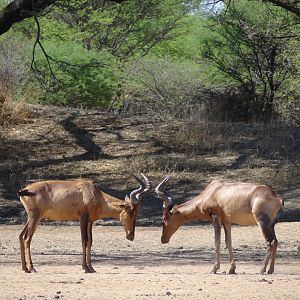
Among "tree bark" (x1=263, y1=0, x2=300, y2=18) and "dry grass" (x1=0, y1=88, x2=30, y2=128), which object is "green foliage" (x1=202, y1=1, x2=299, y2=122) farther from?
"tree bark" (x1=263, y1=0, x2=300, y2=18)

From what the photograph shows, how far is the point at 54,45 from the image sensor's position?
112 ft

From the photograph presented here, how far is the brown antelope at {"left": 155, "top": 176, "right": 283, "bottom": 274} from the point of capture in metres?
14.2

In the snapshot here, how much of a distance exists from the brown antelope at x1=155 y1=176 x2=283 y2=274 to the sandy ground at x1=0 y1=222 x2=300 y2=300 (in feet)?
1.46

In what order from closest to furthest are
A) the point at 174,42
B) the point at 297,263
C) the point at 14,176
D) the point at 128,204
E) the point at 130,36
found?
1. the point at 128,204
2. the point at 297,263
3. the point at 14,176
4. the point at 130,36
5. the point at 174,42

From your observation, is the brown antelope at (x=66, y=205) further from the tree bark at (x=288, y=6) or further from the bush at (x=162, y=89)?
the bush at (x=162, y=89)

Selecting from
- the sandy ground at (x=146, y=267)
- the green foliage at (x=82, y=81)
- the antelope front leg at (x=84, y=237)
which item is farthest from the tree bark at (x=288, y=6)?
the green foliage at (x=82, y=81)

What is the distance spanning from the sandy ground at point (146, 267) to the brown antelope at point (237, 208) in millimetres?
445

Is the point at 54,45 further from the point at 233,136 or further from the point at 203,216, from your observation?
the point at 203,216

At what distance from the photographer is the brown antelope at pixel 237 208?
46.5ft

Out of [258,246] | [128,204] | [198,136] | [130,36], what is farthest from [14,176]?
[130,36]

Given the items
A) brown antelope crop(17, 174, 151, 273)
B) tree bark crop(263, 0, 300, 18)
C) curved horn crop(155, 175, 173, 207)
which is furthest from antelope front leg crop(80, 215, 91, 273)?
tree bark crop(263, 0, 300, 18)

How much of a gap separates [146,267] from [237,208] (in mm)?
1791

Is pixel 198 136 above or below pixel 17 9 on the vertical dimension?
below

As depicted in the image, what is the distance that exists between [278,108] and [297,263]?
17.3m
